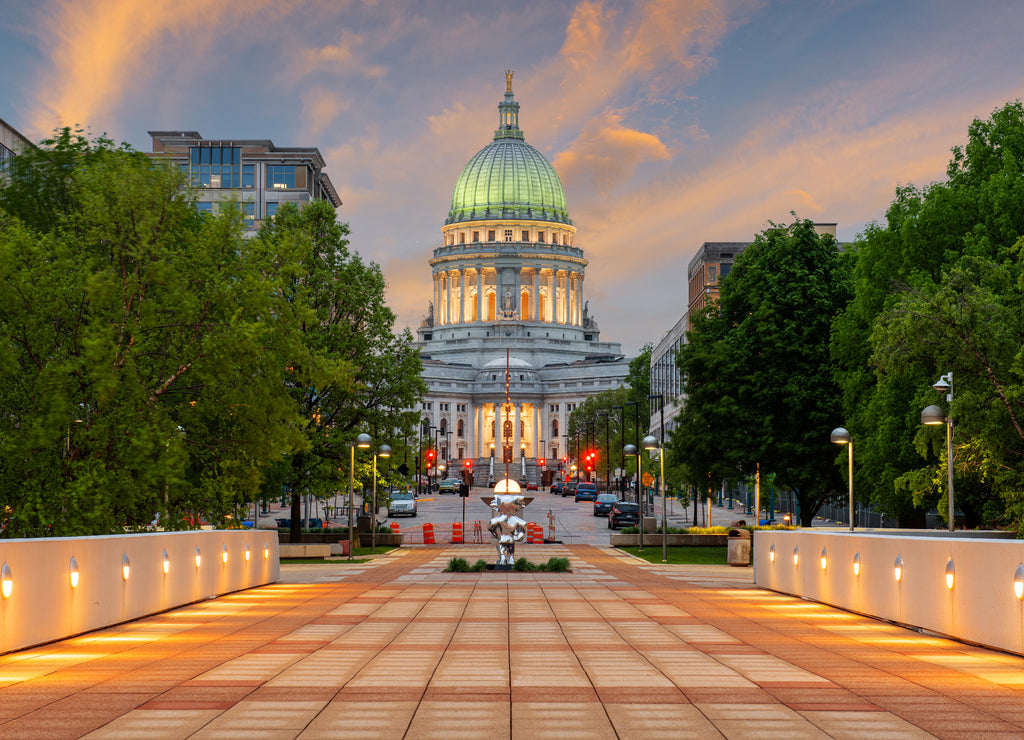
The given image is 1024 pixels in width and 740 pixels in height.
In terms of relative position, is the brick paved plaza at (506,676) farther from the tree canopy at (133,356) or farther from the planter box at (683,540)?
the planter box at (683,540)

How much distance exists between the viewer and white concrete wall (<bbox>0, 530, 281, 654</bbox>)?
16703 millimetres

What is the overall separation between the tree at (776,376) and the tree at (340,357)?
11.7 meters

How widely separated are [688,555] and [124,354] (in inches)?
1103

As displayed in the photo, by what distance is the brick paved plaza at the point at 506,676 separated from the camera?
11.4m

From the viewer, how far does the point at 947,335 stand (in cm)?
3006

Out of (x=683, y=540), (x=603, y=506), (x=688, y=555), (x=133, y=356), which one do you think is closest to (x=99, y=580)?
(x=133, y=356)

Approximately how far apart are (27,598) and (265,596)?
11309 millimetres

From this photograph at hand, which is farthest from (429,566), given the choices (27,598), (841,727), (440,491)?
(440,491)

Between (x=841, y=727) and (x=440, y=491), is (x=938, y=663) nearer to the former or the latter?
(x=841, y=727)

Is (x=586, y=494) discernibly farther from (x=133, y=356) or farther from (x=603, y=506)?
(x=133, y=356)

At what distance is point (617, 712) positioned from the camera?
1205 cm

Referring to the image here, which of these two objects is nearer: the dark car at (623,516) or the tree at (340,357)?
the tree at (340,357)

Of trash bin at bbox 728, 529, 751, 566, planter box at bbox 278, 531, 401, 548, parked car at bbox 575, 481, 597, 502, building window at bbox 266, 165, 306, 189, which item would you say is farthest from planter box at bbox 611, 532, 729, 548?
building window at bbox 266, 165, 306, 189

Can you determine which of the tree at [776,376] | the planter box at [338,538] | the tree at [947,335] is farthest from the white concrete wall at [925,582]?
the planter box at [338,538]
